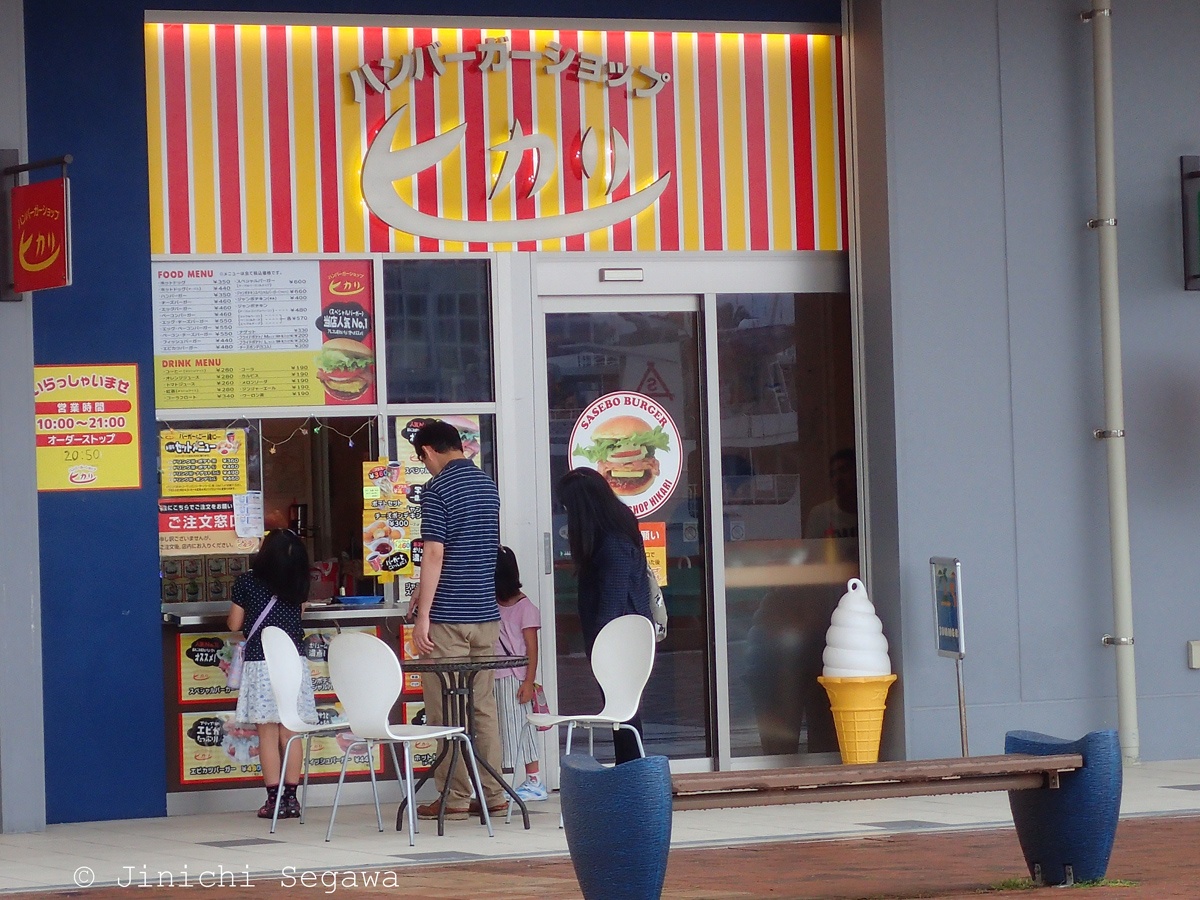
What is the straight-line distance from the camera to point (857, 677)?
27.0ft

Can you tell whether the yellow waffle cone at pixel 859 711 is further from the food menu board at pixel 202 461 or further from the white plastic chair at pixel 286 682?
the food menu board at pixel 202 461

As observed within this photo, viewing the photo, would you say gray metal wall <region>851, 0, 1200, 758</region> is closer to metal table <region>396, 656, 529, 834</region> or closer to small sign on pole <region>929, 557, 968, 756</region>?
small sign on pole <region>929, 557, 968, 756</region>

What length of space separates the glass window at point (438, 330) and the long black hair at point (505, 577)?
35.8 inches

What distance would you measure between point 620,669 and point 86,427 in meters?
2.67

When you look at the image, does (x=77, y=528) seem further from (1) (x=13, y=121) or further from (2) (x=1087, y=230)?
(2) (x=1087, y=230)

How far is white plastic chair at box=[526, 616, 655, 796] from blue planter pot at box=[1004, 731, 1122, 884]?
82.4 inches

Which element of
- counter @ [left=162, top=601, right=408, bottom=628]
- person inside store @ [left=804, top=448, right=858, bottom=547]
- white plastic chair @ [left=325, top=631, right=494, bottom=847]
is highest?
person inside store @ [left=804, top=448, right=858, bottom=547]

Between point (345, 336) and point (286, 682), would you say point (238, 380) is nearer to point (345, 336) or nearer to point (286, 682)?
point (345, 336)

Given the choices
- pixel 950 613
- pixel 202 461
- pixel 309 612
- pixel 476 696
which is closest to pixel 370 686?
pixel 476 696

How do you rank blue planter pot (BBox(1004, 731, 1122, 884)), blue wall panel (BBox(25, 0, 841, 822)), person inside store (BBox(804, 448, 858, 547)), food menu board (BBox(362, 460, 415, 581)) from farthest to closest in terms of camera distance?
1. person inside store (BBox(804, 448, 858, 547))
2. food menu board (BBox(362, 460, 415, 581))
3. blue wall panel (BBox(25, 0, 841, 822))
4. blue planter pot (BBox(1004, 731, 1122, 884))

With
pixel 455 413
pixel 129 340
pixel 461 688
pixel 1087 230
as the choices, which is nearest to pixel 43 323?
pixel 129 340

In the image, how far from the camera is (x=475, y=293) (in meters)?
8.28

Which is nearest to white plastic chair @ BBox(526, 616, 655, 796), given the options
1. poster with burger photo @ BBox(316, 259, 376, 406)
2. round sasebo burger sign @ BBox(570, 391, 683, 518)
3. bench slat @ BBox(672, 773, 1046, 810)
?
round sasebo burger sign @ BBox(570, 391, 683, 518)

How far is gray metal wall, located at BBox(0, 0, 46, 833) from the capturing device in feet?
24.5
